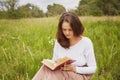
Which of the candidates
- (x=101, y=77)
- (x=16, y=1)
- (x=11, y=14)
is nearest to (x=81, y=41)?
(x=101, y=77)

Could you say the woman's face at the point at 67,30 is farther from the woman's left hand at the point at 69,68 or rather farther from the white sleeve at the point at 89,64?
the woman's left hand at the point at 69,68

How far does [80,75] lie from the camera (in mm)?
2773

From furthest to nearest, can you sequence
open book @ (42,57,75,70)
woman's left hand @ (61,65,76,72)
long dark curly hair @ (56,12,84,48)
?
long dark curly hair @ (56,12,84,48) → woman's left hand @ (61,65,76,72) → open book @ (42,57,75,70)

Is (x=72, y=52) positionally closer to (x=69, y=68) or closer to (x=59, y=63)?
(x=69, y=68)

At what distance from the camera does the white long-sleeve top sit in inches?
109

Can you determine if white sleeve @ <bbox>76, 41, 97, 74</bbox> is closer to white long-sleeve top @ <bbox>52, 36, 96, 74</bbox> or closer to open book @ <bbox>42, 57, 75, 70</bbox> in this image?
white long-sleeve top @ <bbox>52, 36, 96, 74</bbox>

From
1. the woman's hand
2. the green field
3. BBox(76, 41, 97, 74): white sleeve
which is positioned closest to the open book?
the woman's hand

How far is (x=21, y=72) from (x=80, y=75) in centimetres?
137

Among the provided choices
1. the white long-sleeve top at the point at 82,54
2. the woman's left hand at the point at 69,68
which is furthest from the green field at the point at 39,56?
the woman's left hand at the point at 69,68

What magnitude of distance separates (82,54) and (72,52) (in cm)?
10

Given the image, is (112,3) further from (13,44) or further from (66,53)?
(66,53)

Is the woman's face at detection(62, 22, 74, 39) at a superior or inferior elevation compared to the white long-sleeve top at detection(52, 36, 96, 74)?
superior

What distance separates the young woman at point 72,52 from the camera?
2.72 meters

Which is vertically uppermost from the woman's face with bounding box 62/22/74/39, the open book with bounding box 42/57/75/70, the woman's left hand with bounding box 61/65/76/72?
the woman's face with bounding box 62/22/74/39
